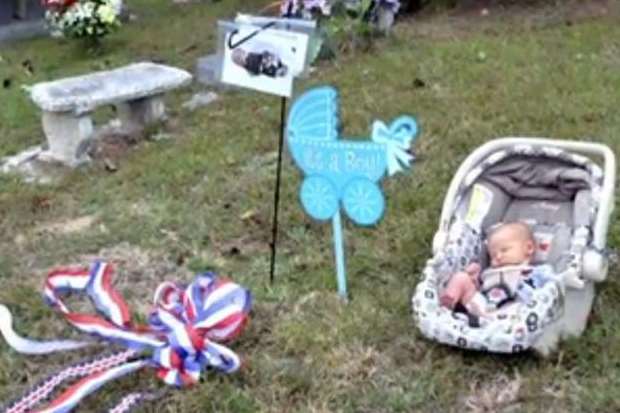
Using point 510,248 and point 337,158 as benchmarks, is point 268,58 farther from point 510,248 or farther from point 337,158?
point 510,248

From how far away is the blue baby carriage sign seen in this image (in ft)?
10.1

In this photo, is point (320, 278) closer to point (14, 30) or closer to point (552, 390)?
point (552, 390)

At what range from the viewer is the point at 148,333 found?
3.01 meters

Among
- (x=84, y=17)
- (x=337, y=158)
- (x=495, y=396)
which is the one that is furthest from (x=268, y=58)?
(x=84, y=17)

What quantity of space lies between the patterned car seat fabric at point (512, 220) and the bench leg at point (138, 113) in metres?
2.43

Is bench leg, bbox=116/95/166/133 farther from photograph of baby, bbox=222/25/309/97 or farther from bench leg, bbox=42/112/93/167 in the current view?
photograph of baby, bbox=222/25/309/97

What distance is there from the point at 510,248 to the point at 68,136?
2.59 meters

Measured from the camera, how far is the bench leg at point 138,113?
17.8 feet

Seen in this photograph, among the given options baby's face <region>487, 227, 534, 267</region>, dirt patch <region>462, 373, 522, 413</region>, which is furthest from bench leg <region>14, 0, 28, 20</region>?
dirt patch <region>462, 373, 522, 413</region>

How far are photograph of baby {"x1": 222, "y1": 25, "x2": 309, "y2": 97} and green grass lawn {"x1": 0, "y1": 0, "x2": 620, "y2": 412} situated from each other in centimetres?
64

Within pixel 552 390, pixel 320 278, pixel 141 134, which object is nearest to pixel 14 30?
pixel 141 134

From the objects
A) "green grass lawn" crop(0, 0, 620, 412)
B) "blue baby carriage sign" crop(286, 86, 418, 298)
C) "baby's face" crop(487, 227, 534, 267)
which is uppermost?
"blue baby carriage sign" crop(286, 86, 418, 298)

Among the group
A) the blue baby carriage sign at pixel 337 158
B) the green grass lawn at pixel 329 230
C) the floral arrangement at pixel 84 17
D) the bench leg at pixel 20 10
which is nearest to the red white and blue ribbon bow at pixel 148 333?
the green grass lawn at pixel 329 230

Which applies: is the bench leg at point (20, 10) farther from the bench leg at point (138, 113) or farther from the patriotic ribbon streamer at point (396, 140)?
the patriotic ribbon streamer at point (396, 140)
